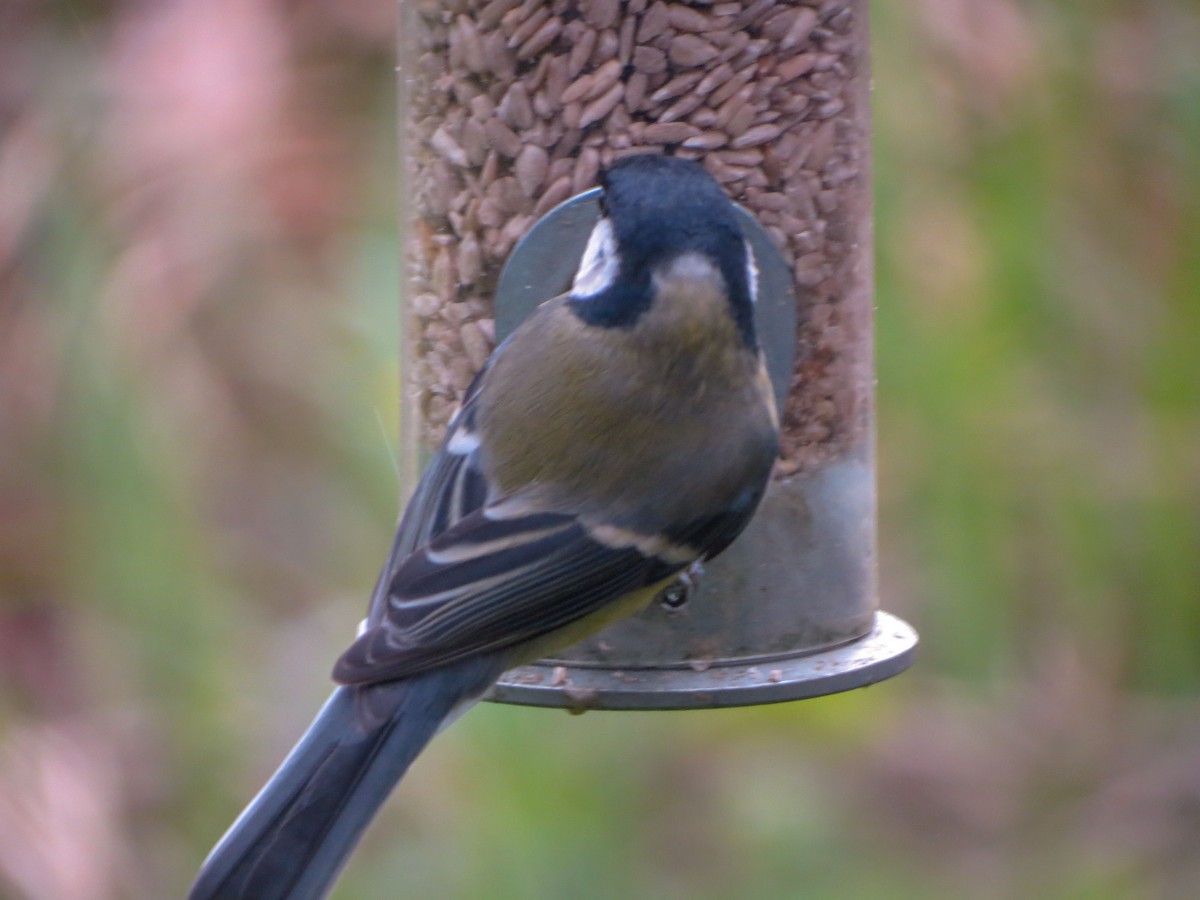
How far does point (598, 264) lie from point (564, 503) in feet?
1.19

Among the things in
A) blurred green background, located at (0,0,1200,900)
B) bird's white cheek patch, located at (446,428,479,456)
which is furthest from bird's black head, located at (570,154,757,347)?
blurred green background, located at (0,0,1200,900)

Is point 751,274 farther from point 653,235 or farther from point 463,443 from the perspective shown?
point 463,443

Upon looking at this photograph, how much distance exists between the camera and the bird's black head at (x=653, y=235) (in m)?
2.29

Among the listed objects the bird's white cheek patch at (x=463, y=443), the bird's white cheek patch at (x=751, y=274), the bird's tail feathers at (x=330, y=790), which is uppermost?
the bird's white cheek patch at (x=751, y=274)

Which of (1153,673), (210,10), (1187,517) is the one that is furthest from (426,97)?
(1153,673)

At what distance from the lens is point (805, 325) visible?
265cm

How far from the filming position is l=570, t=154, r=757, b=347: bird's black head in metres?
2.29

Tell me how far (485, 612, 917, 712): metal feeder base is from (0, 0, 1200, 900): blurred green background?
580mm

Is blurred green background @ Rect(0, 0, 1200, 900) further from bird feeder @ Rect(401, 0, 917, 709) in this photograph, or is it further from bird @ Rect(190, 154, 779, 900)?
bird @ Rect(190, 154, 779, 900)

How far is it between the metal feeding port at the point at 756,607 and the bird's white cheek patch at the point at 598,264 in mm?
60

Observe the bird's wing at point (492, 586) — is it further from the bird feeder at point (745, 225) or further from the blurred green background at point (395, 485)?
the blurred green background at point (395, 485)

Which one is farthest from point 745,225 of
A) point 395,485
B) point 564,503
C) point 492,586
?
point 395,485

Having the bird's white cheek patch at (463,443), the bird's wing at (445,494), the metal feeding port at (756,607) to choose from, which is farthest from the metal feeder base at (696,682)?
the bird's white cheek patch at (463,443)

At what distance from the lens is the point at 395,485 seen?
3.54 metres
